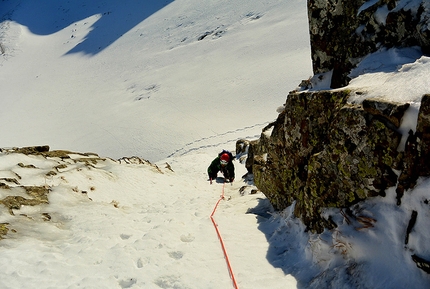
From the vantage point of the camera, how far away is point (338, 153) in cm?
521

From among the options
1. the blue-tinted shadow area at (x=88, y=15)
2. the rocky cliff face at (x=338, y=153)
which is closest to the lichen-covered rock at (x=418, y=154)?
the rocky cliff face at (x=338, y=153)

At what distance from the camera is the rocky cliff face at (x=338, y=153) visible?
13.9 feet

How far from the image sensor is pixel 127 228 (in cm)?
711

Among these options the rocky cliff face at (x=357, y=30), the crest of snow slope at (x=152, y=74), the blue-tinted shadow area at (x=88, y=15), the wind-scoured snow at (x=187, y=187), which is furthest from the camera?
the blue-tinted shadow area at (x=88, y=15)

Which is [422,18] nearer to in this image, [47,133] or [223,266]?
[223,266]

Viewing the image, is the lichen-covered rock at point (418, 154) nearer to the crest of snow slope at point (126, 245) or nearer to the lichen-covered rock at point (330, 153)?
the lichen-covered rock at point (330, 153)

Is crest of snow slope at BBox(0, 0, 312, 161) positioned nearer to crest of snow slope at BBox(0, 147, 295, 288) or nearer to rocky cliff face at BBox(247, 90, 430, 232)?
crest of snow slope at BBox(0, 147, 295, 288)

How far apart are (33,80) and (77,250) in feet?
185

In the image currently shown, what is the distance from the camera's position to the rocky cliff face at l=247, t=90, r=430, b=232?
4.23 meters

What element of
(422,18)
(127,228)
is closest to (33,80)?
(127,228)

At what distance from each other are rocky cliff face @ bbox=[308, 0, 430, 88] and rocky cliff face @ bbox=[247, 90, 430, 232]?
176cm

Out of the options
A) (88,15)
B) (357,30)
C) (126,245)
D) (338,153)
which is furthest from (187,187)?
(88,15)

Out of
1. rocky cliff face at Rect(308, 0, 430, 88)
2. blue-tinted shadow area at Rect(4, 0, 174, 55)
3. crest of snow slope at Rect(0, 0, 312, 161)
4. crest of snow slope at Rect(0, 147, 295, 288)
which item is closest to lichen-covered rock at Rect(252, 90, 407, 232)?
crest of snow slope at Rect(0, 147, 295, 288)

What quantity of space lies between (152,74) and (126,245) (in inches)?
1613
